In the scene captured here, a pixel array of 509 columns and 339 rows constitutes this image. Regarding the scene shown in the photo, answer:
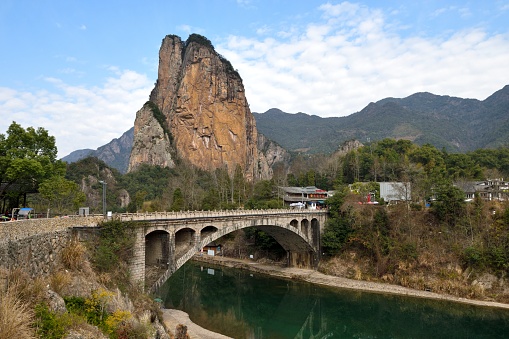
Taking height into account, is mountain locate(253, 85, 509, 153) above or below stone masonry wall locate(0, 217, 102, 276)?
above

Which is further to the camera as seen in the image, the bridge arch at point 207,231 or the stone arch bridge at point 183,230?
the bridge arch at point 207,231

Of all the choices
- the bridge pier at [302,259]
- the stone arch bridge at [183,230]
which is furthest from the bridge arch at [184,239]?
the bridge pier at [302,259]

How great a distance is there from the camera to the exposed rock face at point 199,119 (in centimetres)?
10488

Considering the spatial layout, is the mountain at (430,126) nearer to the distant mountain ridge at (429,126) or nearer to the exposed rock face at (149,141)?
the distant mountain ridge at (429,126)

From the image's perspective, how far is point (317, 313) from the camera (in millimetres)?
33375

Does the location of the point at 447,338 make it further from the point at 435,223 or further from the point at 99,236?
the point at 99,236

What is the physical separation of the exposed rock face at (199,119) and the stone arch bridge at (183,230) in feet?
220

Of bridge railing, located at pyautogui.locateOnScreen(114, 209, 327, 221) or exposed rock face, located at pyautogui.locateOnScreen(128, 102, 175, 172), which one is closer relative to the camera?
bridge railing, located at pyautogui.locateOnScreen(114, 209, 327, 221)

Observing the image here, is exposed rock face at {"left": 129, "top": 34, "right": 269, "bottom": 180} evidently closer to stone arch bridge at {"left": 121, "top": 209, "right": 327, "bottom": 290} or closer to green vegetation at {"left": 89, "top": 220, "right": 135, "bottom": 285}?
stone arch bridge at {"left": 121, "top": 209, "right": 327, "bottom": 290}

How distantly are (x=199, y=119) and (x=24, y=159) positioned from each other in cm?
8365

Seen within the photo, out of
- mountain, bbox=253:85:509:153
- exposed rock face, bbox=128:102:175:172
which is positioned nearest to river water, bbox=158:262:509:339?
exposed rock face, bbox=128:102:175:172

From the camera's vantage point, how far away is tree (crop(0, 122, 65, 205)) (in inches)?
906

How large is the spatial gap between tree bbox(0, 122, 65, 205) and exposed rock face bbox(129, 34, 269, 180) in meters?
77.0

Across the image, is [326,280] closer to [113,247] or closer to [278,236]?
[278,236]
